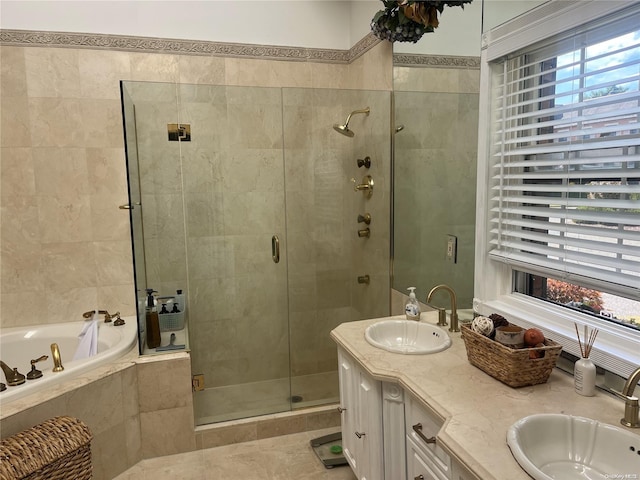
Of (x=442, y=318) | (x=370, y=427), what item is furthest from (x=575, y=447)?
(x=442, y=318)

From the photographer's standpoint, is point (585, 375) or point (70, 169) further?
point (70, 169)

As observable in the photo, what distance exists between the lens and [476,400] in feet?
4.48

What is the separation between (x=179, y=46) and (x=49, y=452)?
8.07 ft

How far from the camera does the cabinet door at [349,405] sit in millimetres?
1954

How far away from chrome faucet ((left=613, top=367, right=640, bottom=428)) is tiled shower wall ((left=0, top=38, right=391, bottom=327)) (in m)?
2.11

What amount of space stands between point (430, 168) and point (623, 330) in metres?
1.28

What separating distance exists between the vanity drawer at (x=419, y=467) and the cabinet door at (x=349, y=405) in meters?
0.37

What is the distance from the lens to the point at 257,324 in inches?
117

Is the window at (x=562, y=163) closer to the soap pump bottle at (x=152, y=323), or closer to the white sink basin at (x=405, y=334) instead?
the white sink basin at (x=405, y=334)

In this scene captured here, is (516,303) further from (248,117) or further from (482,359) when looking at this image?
(248,117)

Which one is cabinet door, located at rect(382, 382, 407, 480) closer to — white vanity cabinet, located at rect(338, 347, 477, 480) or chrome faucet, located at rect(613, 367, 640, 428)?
white vanity cabinet, located at rect(338, 347, 477, 480)

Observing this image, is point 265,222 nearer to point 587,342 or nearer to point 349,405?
point 349,405

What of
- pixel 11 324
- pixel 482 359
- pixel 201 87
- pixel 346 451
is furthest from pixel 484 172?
pixel 11 324

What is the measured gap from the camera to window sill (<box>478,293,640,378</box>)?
1357mm
